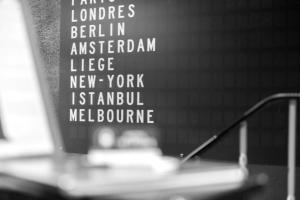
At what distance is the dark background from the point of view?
5559mm

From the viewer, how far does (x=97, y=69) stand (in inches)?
259

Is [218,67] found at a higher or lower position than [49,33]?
lower

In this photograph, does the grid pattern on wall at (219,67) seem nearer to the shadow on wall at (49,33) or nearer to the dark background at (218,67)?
the dark background at (218,67)

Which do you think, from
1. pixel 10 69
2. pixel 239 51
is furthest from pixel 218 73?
pixel 10 69

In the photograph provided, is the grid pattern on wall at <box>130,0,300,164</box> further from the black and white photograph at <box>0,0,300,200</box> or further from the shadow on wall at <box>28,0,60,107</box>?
the shadow on wall at <box>28,0,60,107</box>

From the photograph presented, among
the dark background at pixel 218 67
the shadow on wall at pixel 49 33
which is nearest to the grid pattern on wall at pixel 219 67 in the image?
the dark background at pixel 218 67

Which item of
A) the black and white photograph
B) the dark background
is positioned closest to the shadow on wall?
the black and white photograph

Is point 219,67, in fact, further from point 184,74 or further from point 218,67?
point 184,74

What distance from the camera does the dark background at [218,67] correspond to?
18.2ft

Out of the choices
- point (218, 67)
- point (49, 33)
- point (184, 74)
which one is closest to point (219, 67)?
point (218, 67)

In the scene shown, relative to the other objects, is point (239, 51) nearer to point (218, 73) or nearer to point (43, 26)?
point (218, 73)

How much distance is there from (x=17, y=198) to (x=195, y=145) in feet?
16.4

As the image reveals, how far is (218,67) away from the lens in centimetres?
580

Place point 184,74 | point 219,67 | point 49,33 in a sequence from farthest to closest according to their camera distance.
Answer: point 49,33
point 184,74
point 219,67
